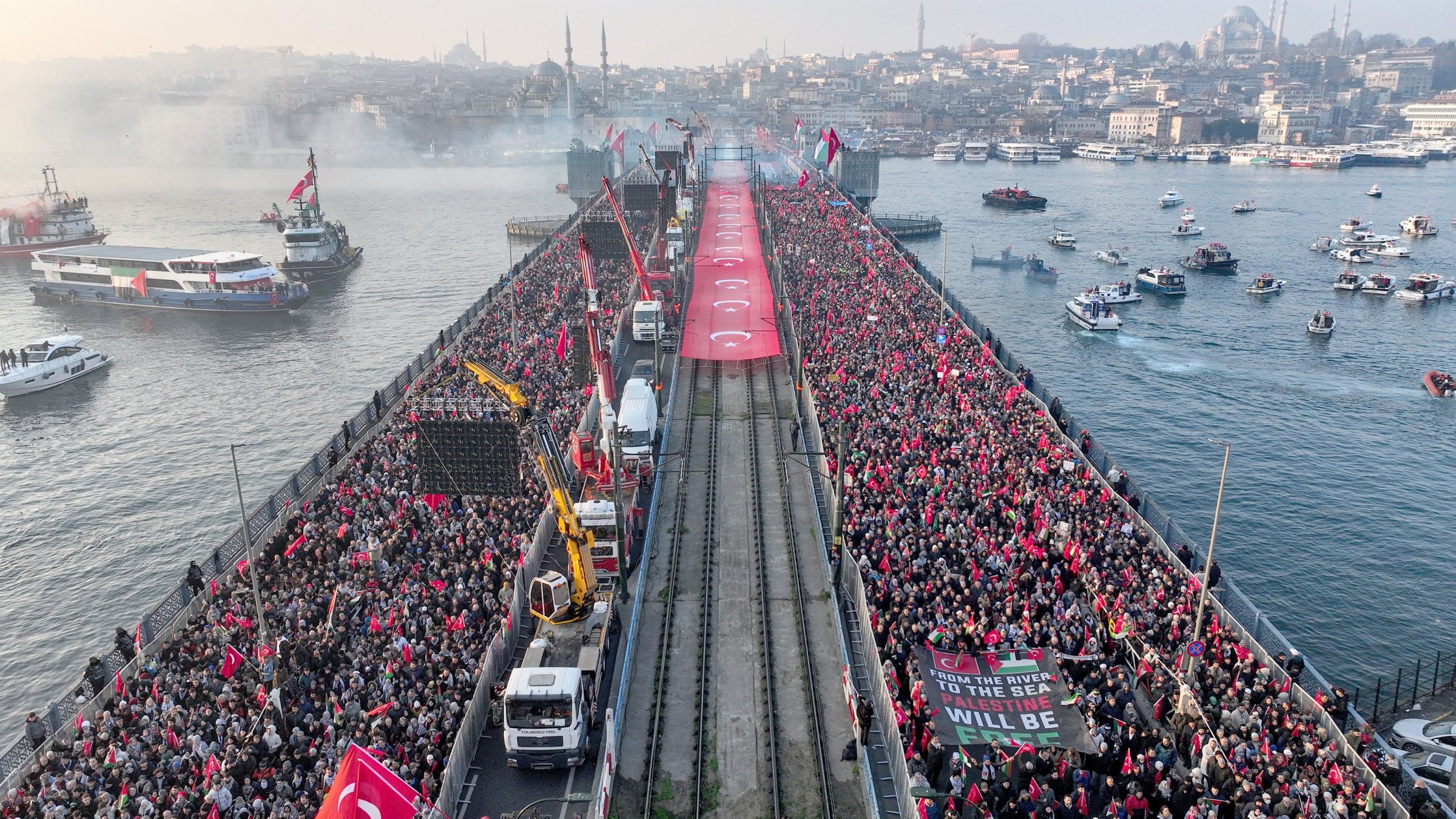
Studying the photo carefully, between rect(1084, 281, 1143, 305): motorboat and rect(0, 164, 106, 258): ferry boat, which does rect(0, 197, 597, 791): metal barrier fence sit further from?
→ rect(0, 164, 106, 258): ferry boat

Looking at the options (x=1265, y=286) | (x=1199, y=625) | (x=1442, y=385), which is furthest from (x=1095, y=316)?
(x=1199, y=625)

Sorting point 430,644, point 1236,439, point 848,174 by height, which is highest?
point 848,174

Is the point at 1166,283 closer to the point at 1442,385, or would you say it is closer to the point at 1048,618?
the point at 1442,385

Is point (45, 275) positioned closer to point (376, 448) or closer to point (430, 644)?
point (376, 448)

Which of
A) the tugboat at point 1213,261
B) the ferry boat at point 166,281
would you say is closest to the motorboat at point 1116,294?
the tugboat at point 1213,261

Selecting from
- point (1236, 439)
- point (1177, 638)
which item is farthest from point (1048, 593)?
point (1236, 439)
